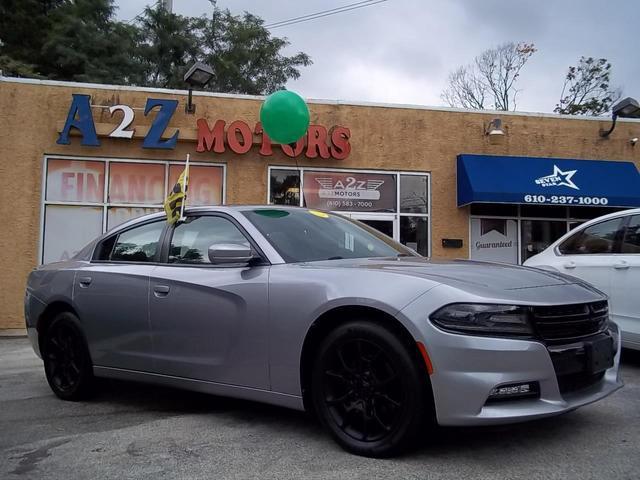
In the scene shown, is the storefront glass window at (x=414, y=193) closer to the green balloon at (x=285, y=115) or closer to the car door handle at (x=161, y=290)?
the green balloon at (x=285, y=115)

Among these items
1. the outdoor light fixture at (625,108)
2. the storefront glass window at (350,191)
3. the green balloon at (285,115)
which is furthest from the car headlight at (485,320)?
the outdoor light fixture at (625,108)

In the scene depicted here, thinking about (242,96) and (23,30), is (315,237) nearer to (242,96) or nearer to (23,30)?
(242,96)

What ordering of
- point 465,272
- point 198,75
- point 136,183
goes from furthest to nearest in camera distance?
point 136,183, point 198,75, point 465,272

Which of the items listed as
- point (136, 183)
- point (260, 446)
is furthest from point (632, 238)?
point (136, 183)

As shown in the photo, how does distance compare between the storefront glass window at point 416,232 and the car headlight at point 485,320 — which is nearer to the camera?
the car headlight at point 485,320

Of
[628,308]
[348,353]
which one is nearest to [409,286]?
[348,353]

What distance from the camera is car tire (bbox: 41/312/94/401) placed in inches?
190

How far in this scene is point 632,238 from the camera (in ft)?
18.9

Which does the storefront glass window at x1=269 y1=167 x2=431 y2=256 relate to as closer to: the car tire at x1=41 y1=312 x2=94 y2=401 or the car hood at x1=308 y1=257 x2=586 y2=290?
the car tire at x1=41 y1=312 x2=94 y2=401

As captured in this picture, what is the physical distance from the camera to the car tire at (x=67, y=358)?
15.8 ft

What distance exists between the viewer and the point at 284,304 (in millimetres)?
3617

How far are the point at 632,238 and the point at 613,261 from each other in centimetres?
28

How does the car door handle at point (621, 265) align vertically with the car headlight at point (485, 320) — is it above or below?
above

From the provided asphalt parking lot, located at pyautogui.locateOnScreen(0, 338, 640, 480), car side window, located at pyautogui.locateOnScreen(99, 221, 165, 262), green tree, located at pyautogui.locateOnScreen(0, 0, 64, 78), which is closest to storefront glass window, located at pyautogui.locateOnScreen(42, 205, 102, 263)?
car side window, located at pyautogui.locateOnScreen(99, 221, 165, 262)
